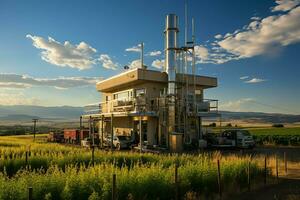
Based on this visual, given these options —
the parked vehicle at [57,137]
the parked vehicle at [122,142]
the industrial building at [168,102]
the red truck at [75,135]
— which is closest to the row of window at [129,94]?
the industrial building at [168,102]

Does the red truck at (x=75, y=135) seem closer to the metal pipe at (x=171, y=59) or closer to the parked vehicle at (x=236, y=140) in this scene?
the metal pipe at (x=171, y=59)

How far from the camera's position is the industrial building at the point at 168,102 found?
1219 inches

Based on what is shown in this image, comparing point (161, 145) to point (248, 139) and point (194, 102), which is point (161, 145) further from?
point (248, 139)

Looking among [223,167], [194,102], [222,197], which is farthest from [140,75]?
[222,197]

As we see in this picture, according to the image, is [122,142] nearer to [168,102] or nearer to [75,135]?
[168,102]

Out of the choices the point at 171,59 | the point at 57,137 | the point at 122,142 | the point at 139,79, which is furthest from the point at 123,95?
the point at 57,137

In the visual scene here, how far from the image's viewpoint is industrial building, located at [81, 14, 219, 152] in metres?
31.0

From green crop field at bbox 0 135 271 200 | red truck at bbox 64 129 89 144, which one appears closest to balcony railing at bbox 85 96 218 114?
red truck at bbox 64 129 89 144

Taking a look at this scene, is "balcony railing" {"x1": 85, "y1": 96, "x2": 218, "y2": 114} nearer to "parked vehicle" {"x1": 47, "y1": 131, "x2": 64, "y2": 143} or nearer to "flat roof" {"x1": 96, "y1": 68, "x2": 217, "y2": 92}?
"flat roof" {"x1": 96, "y1": 68, "x2": 217, "y2": 92}

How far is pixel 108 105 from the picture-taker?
129 ft

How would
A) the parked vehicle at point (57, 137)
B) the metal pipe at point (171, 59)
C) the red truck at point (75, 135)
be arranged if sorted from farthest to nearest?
the parked vehicle at point (57, 137), the red truck at point (75, 135), the metal pipe at point (171, 59)

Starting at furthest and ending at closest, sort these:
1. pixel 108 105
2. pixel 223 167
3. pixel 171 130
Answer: pixel 108 105
pixel 171 130
pixel 223 167

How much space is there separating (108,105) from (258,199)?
28.4m

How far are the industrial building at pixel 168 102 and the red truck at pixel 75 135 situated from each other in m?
6.96
